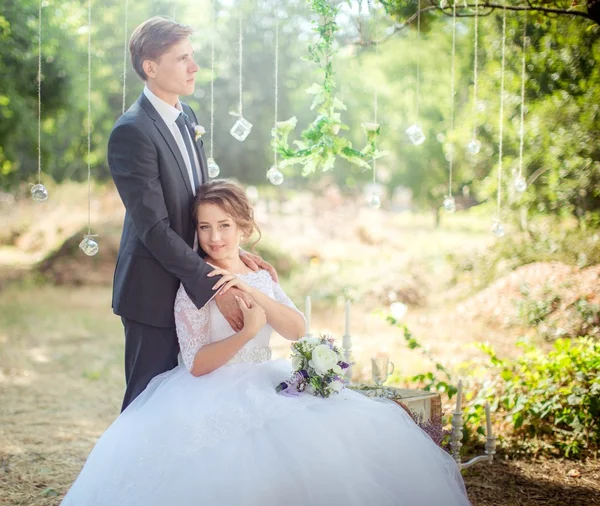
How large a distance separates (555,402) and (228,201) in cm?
290

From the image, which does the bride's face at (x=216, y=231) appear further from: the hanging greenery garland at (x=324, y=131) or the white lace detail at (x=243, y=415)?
the hanging greenery garland at (x=324, y=131)

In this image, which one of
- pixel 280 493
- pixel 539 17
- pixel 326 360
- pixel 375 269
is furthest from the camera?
pixel 375 269

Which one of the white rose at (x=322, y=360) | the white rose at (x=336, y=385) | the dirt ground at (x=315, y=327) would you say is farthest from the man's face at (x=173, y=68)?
the dirt ground at (x=315, y=327)

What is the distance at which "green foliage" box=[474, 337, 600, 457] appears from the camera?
455 centimetres

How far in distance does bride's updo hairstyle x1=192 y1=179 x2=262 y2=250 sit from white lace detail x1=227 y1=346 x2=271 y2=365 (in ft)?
1.46

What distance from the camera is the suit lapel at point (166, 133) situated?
9.74ft

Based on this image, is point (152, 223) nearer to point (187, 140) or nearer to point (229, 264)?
point (229, 264)

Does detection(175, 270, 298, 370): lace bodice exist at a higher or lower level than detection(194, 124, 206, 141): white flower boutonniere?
lower

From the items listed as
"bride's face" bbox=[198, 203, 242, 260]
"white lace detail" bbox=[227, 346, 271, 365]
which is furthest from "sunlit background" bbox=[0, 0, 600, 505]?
"white lace detail" bbox=[227, 346, 271, 365]

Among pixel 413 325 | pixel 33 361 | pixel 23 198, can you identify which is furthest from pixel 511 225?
pixel 23 198

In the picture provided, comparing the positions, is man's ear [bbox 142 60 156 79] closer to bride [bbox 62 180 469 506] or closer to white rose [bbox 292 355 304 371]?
bride [bbox 62 180 469 506]

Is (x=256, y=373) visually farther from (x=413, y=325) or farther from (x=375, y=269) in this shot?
(x=375, y=269)

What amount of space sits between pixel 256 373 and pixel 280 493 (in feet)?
1.87

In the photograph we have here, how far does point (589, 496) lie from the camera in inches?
156
